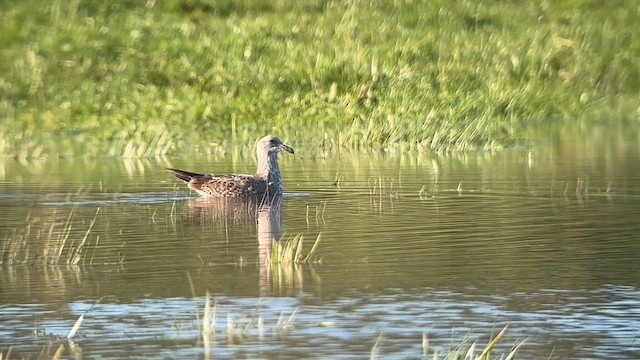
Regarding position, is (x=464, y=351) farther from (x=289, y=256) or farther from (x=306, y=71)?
(x=306, y=71)

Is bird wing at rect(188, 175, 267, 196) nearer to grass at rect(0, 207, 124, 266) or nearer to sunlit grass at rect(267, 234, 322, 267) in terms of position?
grass at rect(0, 207, 124, 266)

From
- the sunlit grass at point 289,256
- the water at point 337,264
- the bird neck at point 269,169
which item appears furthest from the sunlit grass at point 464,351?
the bird neck at point 269,169

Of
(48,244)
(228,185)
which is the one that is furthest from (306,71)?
(48,244)

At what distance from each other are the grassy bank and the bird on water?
4.73 meters

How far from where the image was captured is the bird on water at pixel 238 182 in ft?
52.4

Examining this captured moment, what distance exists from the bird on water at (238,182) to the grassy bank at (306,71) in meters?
4.73

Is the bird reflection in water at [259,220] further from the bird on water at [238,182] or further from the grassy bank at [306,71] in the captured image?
the grassy bank at [306,71]

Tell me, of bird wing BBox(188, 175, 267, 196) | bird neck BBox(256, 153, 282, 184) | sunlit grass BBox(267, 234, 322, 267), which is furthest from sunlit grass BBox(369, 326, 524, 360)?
bird neck BBox(256, 153, 282, 184)

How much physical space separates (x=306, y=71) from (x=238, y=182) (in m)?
9.38

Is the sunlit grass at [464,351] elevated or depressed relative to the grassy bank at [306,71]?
depressed

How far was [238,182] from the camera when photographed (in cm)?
1619

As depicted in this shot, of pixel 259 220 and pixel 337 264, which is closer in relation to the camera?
pixel 337 264

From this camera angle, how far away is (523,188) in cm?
1594

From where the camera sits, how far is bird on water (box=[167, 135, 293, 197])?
52.4 ft
